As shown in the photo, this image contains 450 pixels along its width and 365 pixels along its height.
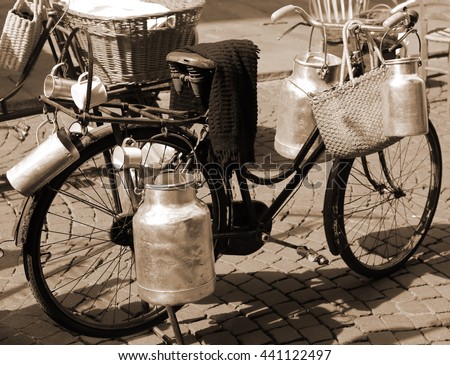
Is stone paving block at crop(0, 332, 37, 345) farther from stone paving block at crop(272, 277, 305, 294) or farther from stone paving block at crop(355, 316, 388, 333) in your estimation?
stone paving block at crop(355, 316, 388, 333)

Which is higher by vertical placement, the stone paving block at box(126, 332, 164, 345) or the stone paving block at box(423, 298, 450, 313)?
the stone paving block at box(126, 332, 164, 345)

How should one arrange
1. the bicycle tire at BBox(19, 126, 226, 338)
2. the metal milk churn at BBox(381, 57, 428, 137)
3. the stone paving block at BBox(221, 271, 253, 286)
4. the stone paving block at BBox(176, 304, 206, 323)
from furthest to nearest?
the stone paving block at BBox(221, 271, 253, 286)
the stone paving block at BBox(176, 304, 206, 323)
the bicycle tire at BBox(19, 126, 226, 338)
the metal milk churn at BBox(381, 57, 428, 137)

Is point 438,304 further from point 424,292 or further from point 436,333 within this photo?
point 436,333

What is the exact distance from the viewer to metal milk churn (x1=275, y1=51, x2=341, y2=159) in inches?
156

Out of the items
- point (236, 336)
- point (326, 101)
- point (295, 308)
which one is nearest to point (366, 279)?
point (295, 308)

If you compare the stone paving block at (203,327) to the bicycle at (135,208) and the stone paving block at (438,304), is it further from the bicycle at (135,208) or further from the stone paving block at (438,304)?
the stone paving block at (438,304)

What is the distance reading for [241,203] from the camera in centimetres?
406

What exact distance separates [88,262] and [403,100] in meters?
2.10

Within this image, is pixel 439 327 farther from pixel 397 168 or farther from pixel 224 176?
pixel 397 168

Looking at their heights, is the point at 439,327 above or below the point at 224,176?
below

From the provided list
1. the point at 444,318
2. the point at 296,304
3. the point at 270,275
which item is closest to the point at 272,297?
the point at 296,304

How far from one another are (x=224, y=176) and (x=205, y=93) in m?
0.40

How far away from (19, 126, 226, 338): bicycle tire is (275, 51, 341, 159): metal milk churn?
1.56 ft

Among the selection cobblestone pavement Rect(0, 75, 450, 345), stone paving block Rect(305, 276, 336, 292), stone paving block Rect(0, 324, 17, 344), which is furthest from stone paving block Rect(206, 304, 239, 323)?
stone paving block Rect(0, 324, 17, 344)
